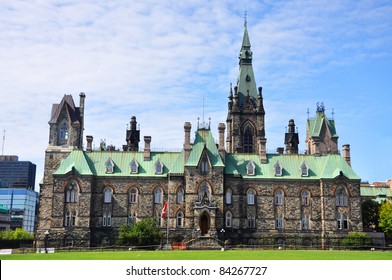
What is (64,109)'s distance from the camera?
82062 mm

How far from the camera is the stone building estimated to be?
6944cm

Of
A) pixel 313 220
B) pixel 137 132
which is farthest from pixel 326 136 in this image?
pixel 137 132

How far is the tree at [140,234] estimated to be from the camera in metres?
63.3

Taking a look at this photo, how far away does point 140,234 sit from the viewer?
208 feet

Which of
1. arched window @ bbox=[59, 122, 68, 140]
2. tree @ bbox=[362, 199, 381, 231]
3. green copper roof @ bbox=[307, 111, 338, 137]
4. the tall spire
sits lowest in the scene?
→ tree @ bbox=[362, 199, 381, 231]

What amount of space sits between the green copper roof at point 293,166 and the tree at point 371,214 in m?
13.4

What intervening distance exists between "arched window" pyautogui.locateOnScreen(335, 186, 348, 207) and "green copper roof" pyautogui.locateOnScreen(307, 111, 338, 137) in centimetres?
2500

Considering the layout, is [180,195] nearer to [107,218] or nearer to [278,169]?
[107,218]

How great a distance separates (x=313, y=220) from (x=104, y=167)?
29688 mm

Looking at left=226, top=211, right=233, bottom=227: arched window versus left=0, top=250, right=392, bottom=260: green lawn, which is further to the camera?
left=226, top=211, right=233, bottom=227: arched window

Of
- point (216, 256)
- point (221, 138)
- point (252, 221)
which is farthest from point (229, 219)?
point (216, 256)

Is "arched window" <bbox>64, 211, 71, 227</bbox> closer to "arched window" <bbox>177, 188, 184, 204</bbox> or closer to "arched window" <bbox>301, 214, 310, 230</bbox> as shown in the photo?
"arched window" <bbox>177, 188, 184, 204</bbox>

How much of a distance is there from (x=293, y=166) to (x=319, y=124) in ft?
79.6

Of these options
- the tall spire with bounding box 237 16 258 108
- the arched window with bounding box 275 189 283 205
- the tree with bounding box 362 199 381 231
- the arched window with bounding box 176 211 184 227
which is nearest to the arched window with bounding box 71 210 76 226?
the arched window with bounding box 176 211 184 227
